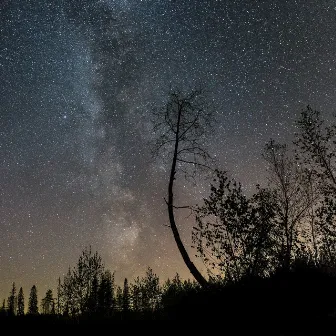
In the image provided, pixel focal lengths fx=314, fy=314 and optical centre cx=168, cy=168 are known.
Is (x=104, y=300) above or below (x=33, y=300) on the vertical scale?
below

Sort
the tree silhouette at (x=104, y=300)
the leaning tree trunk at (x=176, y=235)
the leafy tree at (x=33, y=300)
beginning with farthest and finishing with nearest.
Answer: the leafy tree at (x=33, y=300) < the leaning tree trunk at (x=176, y=235) < the tree silhouette at (x=104, y=300)

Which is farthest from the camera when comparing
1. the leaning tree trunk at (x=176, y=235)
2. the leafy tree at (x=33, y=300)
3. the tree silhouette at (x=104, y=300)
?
the leafy tree at (x=33, y=300)

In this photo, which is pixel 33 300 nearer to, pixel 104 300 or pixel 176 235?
pixel 104 300

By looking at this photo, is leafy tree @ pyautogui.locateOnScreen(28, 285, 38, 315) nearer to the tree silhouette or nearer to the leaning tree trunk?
the tree silhouette

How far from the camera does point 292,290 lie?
912 cm

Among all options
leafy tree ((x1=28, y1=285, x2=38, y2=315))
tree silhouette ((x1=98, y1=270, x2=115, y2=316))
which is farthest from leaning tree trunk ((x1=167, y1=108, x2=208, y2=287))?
leafy tree ((x1=28, y1=285, x2=38, y2=315))

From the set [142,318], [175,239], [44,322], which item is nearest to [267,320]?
[142,318]

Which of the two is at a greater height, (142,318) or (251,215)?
(251,215)

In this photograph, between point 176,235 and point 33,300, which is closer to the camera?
point 176,235

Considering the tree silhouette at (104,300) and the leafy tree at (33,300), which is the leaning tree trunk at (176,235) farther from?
the leafy tree at (33,300)

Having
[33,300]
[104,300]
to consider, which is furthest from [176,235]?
[33,300]

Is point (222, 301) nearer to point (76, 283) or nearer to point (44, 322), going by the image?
point (44, 322)

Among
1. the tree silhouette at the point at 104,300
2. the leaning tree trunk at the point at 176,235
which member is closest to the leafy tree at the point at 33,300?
the tree silhouette at the point at 104,300

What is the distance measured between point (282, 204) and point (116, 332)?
50.9ft
